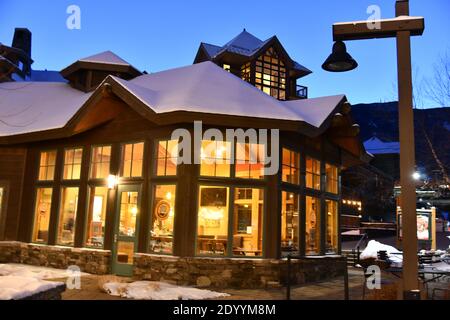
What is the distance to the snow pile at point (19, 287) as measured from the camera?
4786 millimetres

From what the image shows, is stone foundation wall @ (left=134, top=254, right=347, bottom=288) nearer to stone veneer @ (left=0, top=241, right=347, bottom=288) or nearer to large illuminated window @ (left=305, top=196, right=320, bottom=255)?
stone veneer @ (left=0, top=241, right=347, bottom=288)

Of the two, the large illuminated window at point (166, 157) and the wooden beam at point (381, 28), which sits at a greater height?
the wooden beam at point (381, 28)

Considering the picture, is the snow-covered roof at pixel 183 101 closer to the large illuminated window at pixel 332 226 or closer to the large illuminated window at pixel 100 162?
the large illuminated window at pixel 100 162

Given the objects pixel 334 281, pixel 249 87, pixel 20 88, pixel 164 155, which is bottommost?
pixel 334 281

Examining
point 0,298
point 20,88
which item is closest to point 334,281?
point 0,298

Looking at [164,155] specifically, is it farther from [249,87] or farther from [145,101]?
[249,87]

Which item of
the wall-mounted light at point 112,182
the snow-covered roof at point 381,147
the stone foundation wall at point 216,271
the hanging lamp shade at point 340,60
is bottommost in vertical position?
the stone foundation wall at point 216,271

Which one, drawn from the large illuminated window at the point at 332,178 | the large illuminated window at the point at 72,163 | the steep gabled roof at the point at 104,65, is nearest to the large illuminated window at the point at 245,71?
the steep gabled roof at the point at 104,65

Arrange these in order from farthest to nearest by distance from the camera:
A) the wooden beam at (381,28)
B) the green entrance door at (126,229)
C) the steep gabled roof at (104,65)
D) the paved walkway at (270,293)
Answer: the steep gabled roof at (104,65) < the green entrance door at (126,229) < the paved walkway at (270,293) < the wooden beam at (381,28)

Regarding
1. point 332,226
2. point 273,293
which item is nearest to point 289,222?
point 273,293

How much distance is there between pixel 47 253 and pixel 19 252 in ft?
4.04

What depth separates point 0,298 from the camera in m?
4.64

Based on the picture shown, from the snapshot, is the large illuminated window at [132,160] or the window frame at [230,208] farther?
the large illuminated window at [132,160]

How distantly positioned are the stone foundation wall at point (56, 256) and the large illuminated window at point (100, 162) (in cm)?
196
